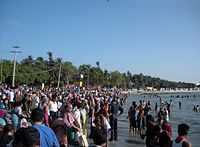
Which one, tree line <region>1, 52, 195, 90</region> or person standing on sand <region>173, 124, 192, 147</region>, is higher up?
tree line <region>1, 52, 195, 90</region>

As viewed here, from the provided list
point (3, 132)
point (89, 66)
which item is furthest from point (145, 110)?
point (89, 66)

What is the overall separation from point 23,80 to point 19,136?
344 ft

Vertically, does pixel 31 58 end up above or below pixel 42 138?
above

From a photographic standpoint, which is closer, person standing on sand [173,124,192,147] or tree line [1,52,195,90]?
person standing on sand [173,124,192,147]

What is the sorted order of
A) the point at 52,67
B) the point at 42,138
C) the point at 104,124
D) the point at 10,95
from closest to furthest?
1. the point at 42,138
2. the point at 104,124
3. the point at 10,95
4. the point at 52,67

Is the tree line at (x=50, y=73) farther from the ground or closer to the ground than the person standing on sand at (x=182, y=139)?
farther from the ground

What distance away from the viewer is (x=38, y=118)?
5980 millimetres

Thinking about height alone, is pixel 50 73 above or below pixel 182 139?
above

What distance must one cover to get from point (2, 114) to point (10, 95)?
1509 centimetres

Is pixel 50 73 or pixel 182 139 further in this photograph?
pixel 50 73

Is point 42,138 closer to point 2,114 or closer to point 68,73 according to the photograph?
point 2,114

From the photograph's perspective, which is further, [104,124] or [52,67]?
[52,67]

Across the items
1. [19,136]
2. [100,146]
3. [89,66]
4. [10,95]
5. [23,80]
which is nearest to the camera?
[19,136]

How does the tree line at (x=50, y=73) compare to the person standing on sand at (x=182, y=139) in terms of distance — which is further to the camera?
the tree line at (x=50, y=73)
